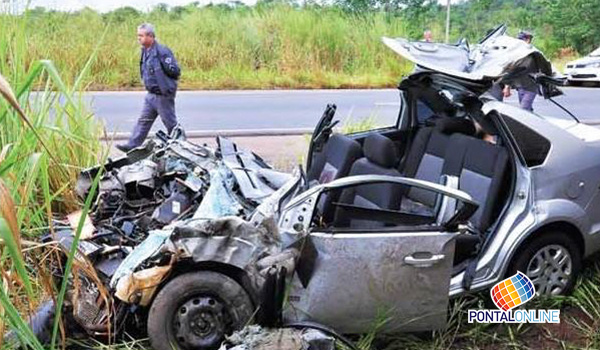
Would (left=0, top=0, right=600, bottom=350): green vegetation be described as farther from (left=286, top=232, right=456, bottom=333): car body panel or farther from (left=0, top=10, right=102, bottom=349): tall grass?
(left=286, top=232, right=456, bottom=333): car body panel

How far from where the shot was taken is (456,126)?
558 centimetres

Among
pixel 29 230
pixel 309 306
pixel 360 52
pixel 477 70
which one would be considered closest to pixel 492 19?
pixel 360 52

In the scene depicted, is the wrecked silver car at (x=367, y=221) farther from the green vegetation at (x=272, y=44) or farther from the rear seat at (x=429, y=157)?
the green vegetation at (x=272, y=44)

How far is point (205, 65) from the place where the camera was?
1977cm

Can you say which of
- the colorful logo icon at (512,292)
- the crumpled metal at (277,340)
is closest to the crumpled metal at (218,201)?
the crumpled metal at (277,340)

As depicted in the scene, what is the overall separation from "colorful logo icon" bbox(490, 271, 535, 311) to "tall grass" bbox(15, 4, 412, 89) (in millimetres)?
14546

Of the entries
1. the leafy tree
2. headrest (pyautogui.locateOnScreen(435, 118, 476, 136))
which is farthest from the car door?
the leafy tree

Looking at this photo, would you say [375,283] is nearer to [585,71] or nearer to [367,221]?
[367,221]

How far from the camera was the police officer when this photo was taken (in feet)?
31.9

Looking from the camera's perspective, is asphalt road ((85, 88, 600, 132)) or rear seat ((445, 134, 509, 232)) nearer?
rear seat ((445, 134, 509, 232))

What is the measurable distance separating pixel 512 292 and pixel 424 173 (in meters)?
1.24

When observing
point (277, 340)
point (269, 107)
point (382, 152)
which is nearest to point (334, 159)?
point (382, 152)

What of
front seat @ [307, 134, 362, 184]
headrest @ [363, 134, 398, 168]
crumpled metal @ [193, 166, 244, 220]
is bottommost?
crumpled metal @ [193, 166, 244, 220]

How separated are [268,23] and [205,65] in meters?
2.58
